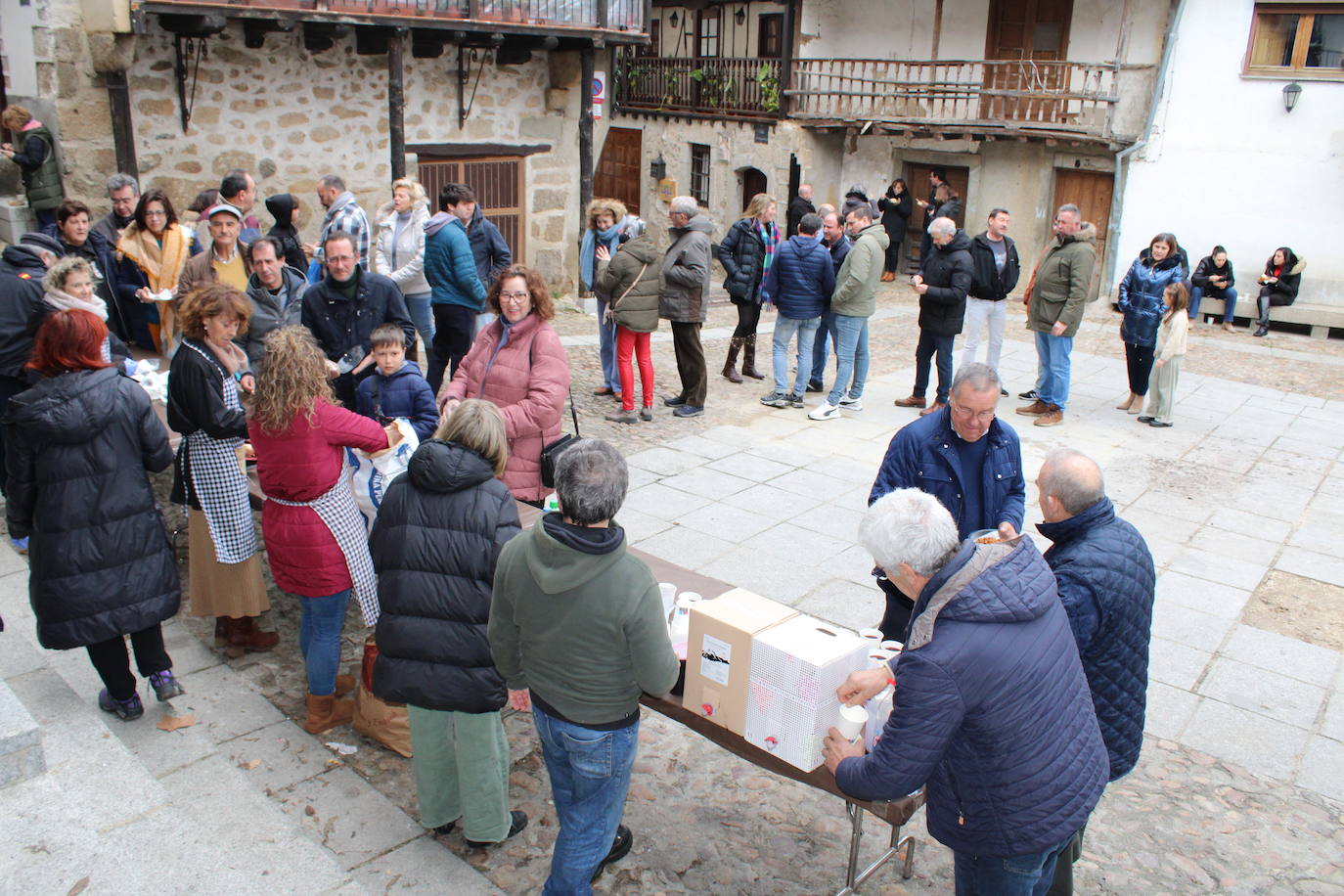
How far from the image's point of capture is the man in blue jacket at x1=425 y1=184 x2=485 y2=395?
7867 mm

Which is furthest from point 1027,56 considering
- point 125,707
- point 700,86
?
point 125,707

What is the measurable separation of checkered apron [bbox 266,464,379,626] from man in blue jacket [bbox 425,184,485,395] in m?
3.93

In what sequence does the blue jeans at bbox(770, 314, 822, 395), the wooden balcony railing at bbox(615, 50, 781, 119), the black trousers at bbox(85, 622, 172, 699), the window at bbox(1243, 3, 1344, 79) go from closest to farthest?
the black trousers at bbox(85, 622, 172, 699), the blue jeans at bbox(770, 314, 822, 395), the window at bbox(1243, 3, 1344, 79), the wooden balcony railing at bbox(615, 50, 781, 119)

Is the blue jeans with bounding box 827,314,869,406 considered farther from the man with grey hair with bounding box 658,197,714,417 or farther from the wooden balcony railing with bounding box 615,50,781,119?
the wooden balcony railing with bounding box 615,50,781,119

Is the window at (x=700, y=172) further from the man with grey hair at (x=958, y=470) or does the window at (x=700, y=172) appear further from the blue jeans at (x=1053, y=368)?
the man with grey hair at (x=958, y=470)

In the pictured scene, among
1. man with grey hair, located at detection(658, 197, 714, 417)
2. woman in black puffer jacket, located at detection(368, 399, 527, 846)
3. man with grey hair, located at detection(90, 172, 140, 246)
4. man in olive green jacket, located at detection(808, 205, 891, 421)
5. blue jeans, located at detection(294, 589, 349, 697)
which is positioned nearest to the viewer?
woman in black puffer jacket, located at detection(368, 399, 527, 846)

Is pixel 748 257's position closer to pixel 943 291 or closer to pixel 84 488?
pixel 943 291

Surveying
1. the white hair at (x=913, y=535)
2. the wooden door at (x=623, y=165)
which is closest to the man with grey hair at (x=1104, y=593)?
the white hair at (x=913, y=535)

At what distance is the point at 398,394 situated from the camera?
485 centimetres

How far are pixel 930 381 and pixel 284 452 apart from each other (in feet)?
25.0

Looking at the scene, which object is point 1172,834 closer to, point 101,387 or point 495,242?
point 101,387

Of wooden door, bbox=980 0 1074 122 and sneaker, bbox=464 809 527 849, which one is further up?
wooden door, bbox=980 0 1074 122

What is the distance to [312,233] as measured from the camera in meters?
11.5

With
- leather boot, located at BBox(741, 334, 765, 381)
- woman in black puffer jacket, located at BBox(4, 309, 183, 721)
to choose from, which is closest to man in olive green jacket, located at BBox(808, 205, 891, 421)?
leather boot, located at BBox(741, 334, 765, 381)
